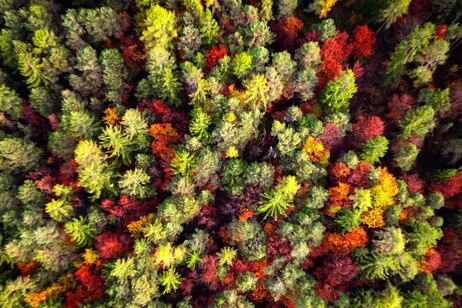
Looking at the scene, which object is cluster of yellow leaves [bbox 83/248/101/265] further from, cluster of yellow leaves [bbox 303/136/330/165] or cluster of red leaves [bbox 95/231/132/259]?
cluster of yellow leaves [bbox 303/136/330/165]

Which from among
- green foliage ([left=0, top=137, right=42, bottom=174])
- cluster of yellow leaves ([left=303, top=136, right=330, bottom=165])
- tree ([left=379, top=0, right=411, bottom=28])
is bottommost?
green foliage ([left=0, top=137, right=42, bottom=174])

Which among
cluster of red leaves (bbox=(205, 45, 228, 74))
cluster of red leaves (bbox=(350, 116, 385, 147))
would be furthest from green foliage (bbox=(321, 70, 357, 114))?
cluster of red leaves (bbox=(205, 45, 228, 74))

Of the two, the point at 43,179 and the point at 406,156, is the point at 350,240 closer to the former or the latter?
the point at 406,156

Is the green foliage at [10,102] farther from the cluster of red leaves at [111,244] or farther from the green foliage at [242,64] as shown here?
the green foliage at [242,64]

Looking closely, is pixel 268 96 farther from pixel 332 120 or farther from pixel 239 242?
pixel 239 242

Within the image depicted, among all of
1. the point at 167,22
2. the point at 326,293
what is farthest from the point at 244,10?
the point at 326,293
